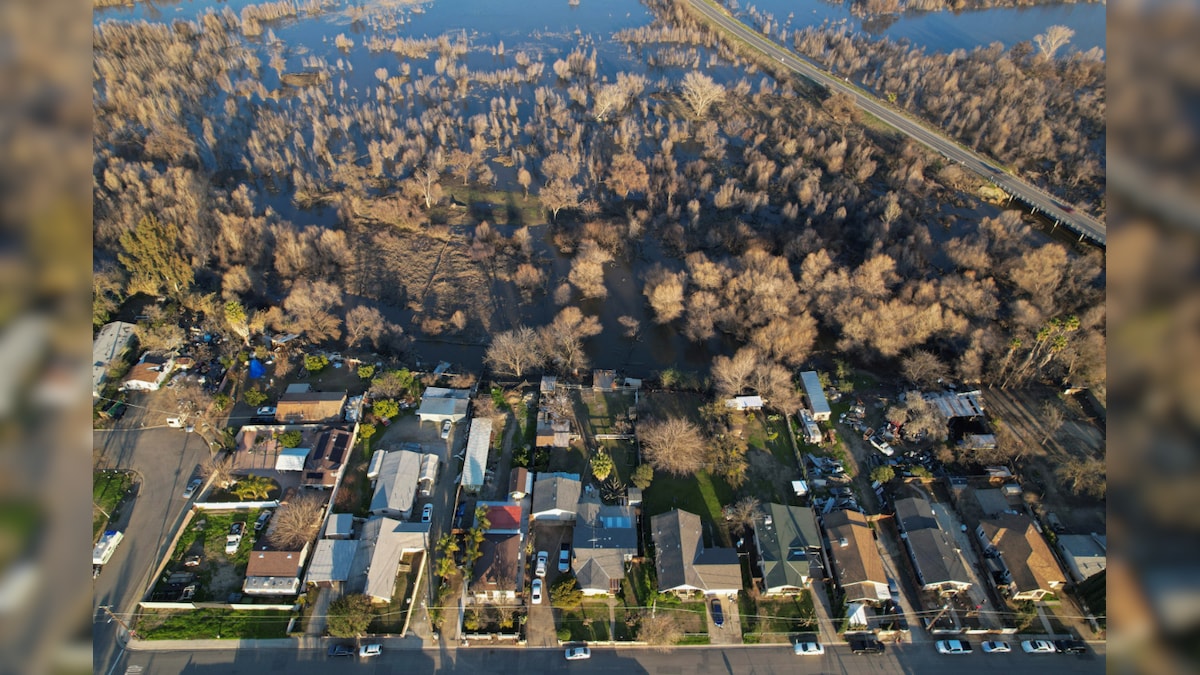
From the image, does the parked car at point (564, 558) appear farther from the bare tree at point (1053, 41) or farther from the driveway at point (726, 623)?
the bare tree at point (1053, 41)

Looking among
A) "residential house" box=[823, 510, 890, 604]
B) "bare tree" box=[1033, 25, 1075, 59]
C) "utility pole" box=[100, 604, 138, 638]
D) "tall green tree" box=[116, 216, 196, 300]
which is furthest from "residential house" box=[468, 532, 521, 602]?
→ "bare tree" box=[1033, 25, 1075, 59]

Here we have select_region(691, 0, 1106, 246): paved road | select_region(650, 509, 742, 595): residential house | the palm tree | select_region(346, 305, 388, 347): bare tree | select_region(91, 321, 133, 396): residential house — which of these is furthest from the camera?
select_region(691, 0, 1106, 246): paved road

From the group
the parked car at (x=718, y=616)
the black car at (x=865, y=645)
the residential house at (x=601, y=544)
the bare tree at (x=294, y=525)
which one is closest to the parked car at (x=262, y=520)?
the bare tree at (x=294, y=525)

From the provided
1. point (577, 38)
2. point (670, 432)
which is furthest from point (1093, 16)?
point (670, 432)

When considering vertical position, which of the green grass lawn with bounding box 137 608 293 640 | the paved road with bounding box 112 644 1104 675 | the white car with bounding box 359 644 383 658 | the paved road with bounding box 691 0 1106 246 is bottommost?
the paved road with bounding box 112 644 1104 675

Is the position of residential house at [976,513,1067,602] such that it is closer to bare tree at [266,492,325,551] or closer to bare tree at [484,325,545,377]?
bare tree at [484,325,545,377]

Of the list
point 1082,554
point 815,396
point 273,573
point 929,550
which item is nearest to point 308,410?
point 273,573
